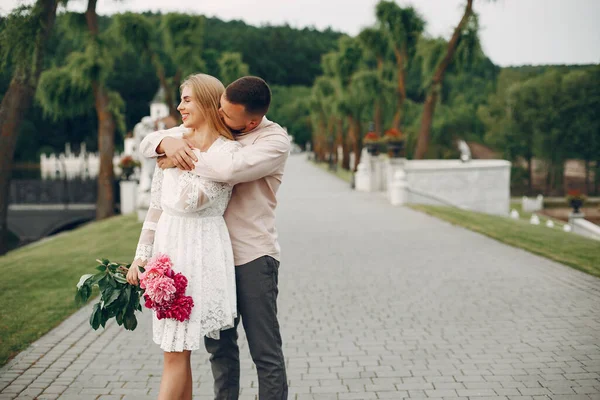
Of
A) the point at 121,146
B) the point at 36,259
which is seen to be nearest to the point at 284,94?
the point at 121,146

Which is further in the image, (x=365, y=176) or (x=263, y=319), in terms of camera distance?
(x=365, y=176)

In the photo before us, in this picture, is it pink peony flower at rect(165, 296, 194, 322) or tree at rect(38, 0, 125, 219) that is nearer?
pink peony flower at rect(165, 296, 194, 322)

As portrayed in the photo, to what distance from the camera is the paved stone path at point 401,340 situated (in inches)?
171

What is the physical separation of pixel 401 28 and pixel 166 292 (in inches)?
1148

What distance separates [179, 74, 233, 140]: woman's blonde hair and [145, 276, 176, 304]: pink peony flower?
0.73 m

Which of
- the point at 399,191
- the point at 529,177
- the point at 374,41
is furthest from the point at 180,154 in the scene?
the point at 529,177

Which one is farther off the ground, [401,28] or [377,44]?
[401,28]

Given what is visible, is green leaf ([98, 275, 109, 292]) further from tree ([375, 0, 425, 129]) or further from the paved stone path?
tree ([375, 0, 425, 129])

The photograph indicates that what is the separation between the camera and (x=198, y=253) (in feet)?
9.85

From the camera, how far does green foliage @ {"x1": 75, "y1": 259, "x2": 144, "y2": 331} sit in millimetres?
3127

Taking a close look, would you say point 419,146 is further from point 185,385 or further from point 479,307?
point 185,385

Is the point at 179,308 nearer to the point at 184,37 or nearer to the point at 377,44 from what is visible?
the point at 184,37

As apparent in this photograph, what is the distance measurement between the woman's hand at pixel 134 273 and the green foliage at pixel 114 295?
0.04 meters

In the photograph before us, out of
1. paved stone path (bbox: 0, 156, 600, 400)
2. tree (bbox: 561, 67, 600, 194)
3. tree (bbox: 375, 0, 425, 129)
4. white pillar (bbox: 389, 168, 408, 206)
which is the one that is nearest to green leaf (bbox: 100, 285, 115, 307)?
paved stone path (bbox: 0, 156, 600, 400)
